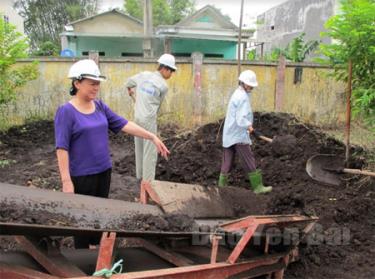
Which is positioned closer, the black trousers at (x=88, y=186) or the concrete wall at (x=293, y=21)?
the black trousers at (x=88, y=186)

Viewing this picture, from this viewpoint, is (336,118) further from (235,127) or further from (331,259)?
(331,259)

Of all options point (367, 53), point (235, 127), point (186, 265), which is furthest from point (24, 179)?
point (367, 53)

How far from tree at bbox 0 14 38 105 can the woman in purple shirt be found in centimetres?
665

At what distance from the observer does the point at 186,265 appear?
3.10 meters

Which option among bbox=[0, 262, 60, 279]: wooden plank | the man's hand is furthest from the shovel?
bbox=[0, 262, 60, 279]: wooden plank

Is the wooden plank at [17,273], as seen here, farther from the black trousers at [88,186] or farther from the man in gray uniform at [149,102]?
the man in gray uniform at [149,102]

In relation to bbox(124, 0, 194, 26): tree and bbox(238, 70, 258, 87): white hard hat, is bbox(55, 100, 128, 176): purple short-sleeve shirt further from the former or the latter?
bbox(124, 0, 194, 26): tree

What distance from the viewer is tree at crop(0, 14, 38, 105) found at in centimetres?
926

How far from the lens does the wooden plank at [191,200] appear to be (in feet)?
11.4

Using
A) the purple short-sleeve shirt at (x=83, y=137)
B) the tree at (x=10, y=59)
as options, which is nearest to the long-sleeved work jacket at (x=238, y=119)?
the purple short-sleeve shirt at (x=83, y=137)

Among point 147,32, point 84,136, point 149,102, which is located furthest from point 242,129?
point 147,32

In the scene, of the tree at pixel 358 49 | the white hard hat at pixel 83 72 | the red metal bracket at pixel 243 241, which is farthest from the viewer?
the tree at pixel 358 49

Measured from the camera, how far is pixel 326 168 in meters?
6.19

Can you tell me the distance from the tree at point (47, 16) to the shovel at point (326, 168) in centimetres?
3660
